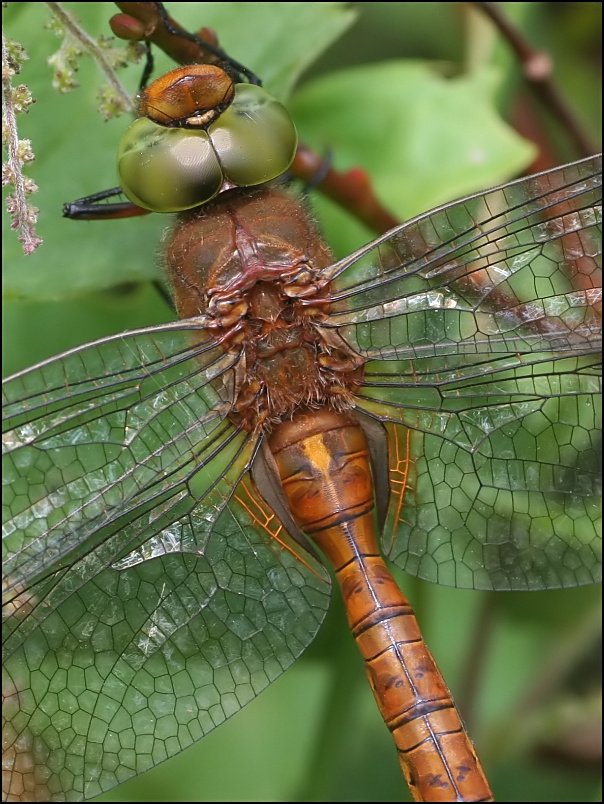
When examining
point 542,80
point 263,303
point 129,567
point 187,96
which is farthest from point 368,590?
point 542,80

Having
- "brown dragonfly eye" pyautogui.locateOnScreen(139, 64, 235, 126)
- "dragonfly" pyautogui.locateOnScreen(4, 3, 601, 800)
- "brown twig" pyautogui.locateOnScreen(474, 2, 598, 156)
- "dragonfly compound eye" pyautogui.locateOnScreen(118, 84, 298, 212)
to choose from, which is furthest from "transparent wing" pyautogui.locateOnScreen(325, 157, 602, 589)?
"brown twig" pyautogui.locateOnScreen(474, 2, 598, 156)

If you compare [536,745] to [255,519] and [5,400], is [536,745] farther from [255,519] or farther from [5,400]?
[5,400]

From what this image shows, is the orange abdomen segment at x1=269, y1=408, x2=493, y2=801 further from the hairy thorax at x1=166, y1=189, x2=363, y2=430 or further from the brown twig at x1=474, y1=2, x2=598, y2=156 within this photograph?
the brown twig at x1=474, y1=2, x2=598, y2=156

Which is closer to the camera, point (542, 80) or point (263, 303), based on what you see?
point (263, 303)

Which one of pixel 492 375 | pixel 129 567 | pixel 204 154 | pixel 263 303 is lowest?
pixel 129 567

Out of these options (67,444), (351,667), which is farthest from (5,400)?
(351,667)

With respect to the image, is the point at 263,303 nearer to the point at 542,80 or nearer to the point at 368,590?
the point at 368,590
